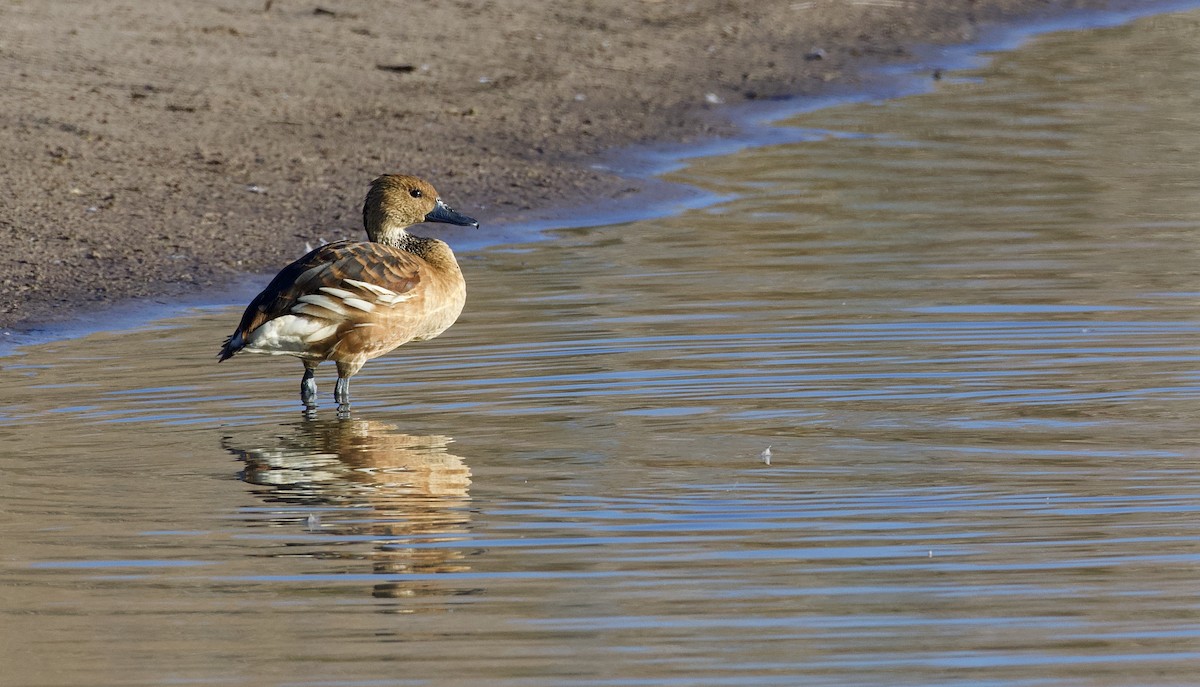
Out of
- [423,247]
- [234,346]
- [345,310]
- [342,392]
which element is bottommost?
[342,392]

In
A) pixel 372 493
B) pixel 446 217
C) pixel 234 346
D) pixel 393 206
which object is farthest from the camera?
pixel 446 217

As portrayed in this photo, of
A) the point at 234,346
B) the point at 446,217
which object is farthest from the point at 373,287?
the point at 446,217

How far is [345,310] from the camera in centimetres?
818

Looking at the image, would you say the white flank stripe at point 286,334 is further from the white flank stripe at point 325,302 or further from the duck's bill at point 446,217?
the duck's bill at point 446,217

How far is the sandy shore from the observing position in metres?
11.4

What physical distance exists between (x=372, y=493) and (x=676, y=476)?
1.02 meters

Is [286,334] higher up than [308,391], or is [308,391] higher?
[286,334]

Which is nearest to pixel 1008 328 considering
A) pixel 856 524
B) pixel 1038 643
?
pixel 856 524

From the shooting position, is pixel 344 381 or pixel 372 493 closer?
pixel 372 493

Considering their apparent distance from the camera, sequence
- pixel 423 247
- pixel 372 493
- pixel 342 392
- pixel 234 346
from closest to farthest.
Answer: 1. pixel 372 493
2. pixel 234 346
3. pixel 342 392
4. pixel 423 247

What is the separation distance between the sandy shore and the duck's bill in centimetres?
189

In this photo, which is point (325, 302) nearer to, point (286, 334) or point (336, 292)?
point (336, 292)

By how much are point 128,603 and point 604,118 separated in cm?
1047

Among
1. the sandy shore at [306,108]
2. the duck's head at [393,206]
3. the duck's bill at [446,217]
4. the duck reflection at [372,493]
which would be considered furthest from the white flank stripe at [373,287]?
the sandy shore at [306,108]
